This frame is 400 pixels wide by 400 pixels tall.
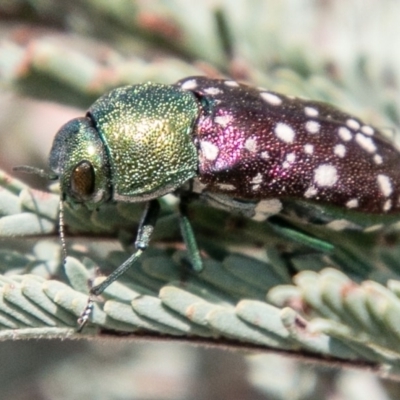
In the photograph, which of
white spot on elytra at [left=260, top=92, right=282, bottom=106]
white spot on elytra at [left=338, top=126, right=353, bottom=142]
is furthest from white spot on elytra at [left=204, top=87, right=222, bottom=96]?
white spot on elytra at [left=338, top=126, right=353, bottom=142]

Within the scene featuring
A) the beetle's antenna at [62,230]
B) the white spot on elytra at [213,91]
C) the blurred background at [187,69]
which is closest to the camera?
the beetle's antenna at [62,230]

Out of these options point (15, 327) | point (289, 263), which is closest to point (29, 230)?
point (15, 327)

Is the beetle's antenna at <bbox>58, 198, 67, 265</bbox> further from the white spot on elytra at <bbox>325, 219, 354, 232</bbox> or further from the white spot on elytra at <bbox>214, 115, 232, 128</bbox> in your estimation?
the white spot on elytra at <bbox>325, 219, 354, 232</bbox>

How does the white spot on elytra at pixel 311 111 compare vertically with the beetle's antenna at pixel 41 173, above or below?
above

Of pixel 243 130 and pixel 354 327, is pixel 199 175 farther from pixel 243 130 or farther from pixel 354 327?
pixel 354 327

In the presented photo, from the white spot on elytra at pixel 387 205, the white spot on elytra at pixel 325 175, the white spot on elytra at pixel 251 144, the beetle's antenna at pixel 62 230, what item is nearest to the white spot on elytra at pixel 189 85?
the white spot on elytra at pixel 251 144

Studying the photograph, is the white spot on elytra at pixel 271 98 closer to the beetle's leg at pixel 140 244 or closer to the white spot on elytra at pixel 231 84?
the white spot on elytra at pixel 231 84

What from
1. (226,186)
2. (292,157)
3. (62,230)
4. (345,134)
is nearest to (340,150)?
(345,134)
